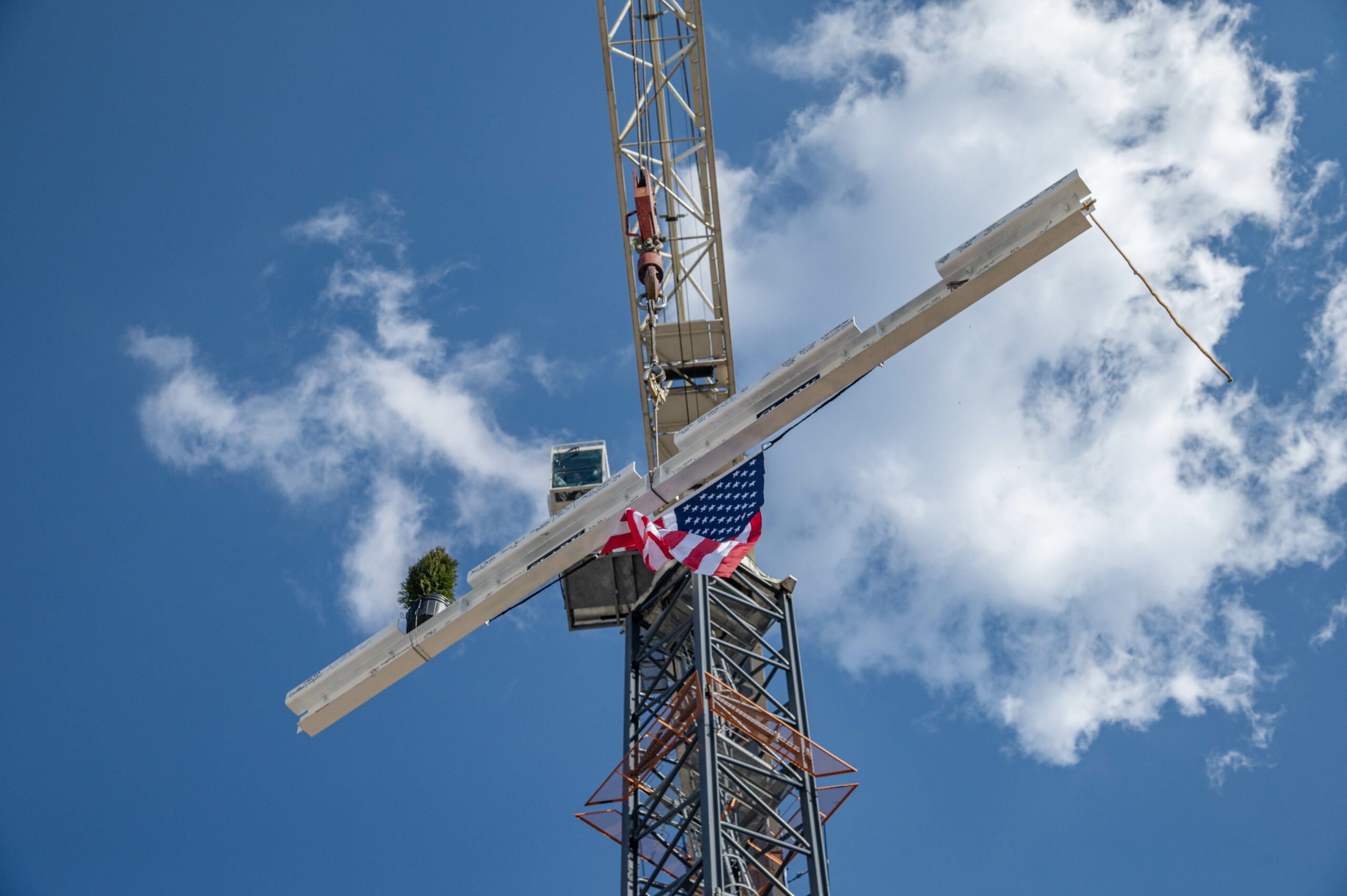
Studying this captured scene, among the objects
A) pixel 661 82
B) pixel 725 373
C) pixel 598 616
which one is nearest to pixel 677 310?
pixel 725 373

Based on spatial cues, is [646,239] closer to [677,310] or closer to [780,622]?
[677,310]

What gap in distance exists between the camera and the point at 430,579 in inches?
955

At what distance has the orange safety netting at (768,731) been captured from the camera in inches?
936

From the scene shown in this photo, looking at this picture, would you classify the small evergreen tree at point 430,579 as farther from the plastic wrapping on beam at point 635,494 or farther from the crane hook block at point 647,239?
the crane hook block at point 647,239

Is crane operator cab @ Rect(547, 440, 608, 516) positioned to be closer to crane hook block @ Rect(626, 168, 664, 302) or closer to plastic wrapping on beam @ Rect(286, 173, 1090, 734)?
crane hook block @ Rect(626, 168, 664, 302)

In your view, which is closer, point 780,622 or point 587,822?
point 587,822

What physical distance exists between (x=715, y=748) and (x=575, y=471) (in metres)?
11.6

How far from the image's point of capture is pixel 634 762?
25359 mm

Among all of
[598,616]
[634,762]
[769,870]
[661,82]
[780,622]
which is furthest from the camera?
[661,82]

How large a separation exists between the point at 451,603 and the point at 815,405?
7986mm

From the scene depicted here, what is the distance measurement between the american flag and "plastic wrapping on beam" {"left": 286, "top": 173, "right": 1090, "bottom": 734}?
0.31 m

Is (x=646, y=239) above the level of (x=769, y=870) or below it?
above

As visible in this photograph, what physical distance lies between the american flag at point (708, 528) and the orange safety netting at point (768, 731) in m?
2.41

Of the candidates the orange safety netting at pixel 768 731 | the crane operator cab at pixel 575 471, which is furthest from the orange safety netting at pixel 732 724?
the crane operator cab at pixel 575 471
